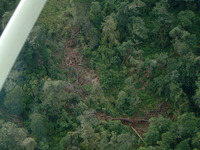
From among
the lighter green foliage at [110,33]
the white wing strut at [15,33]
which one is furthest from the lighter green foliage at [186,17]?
the white wing strut at [15,33]

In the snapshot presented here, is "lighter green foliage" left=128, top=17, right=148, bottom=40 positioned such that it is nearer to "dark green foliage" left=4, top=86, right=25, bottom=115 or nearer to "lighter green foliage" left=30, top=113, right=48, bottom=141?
"dark green foliage" left=4, top=86, right=25, bottom=115

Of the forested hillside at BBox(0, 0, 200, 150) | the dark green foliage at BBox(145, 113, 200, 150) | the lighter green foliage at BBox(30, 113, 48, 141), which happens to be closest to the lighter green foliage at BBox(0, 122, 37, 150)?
the forested hillside at BBox(0, 0, 200, 150)

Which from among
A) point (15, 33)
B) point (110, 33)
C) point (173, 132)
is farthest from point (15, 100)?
point (15, 33)

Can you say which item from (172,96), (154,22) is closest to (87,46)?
(154,22)

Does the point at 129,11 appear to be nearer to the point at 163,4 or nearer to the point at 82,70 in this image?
the point at 163,4

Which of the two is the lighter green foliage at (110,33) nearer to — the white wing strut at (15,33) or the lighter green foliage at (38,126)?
the lighter green foliage at (38,126)

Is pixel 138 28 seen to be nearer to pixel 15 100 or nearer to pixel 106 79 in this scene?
pixel 106 79

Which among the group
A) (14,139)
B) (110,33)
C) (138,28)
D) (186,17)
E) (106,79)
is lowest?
(14,139)
